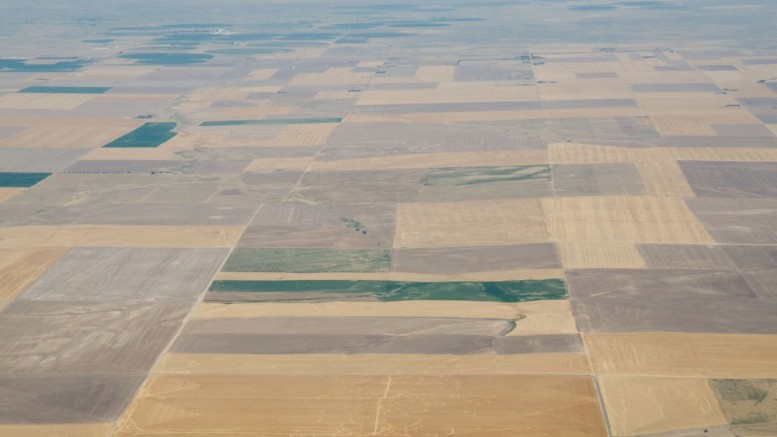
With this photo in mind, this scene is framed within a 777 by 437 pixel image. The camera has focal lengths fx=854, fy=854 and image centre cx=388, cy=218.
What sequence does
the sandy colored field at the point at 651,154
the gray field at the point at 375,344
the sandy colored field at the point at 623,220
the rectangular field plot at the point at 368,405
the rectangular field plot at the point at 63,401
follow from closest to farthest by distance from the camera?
the rectangular field plot at the point at 368,405 < the rectangular field plot at the point at 63,401 < the gray field at the point at 375,344 < the sandy colored field at the point at 623,220 < the sandy colored field at the point at 651,154

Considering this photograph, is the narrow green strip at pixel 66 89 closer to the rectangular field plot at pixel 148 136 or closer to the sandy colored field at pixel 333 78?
the sandy colored field at pixel 333 78

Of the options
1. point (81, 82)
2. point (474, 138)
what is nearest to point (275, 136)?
point (474, 138)

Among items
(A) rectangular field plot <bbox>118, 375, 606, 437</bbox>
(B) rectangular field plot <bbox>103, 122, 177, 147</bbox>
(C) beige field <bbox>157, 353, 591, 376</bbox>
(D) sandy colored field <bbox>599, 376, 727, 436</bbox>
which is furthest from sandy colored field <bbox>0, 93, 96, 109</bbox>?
(D) sandy colored field <bbox>599, 376, 727, 436</bbox>

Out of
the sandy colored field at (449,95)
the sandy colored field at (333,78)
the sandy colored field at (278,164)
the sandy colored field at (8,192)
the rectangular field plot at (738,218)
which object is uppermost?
the sandy colored field at (8,192)

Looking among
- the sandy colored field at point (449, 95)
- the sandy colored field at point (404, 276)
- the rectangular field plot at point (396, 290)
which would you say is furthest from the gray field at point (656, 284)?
the sandy colored field at point (449, 95)

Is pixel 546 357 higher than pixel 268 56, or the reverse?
pixel 546 357

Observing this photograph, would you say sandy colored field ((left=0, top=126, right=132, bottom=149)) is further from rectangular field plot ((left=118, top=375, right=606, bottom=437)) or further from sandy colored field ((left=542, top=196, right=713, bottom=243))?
rectangular field plot ((left=118, top=375, right=606, bottom=437))

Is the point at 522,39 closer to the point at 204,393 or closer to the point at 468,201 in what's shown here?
the point at 468,201

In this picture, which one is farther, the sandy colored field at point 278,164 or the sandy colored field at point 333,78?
the sandy colored field at point 333,78
